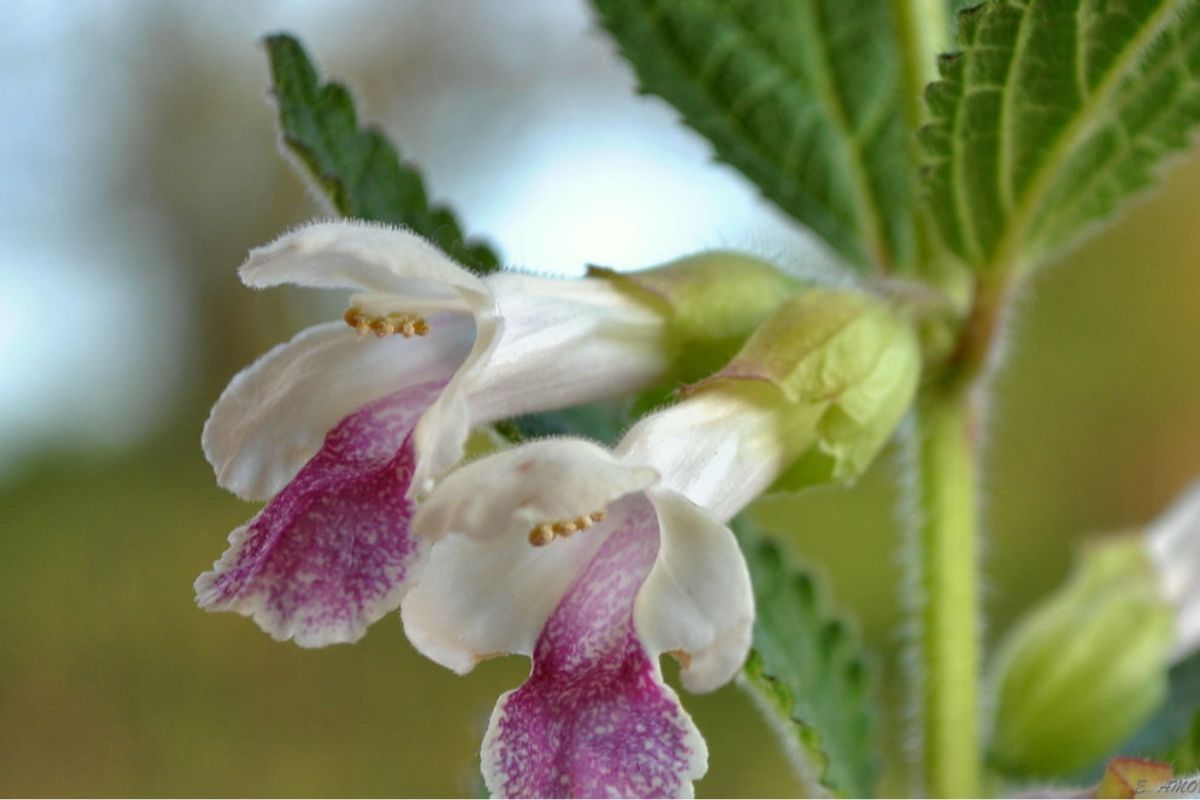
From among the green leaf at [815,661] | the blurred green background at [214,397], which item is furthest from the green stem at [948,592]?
the blurred green background at [214,397]

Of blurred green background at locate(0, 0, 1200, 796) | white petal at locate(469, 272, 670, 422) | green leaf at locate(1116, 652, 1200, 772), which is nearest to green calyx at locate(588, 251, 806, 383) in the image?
white petal at locate(469, 272, 670, 422)

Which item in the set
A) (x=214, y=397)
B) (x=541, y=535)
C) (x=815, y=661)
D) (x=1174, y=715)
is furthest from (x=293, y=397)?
(x=214, y=397)

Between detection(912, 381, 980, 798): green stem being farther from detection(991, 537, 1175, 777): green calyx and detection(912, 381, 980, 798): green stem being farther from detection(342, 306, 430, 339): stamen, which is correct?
detection(342, 306, 430, 339): stamen

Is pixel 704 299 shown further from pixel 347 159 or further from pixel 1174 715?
pixel 1174 715

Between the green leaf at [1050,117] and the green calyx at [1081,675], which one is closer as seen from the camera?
the green leaf at [1050,117]

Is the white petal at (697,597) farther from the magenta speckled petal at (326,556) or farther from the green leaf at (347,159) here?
the green leaf at (347,159)

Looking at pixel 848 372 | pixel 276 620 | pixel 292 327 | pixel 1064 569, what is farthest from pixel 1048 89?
pixel 292 327
